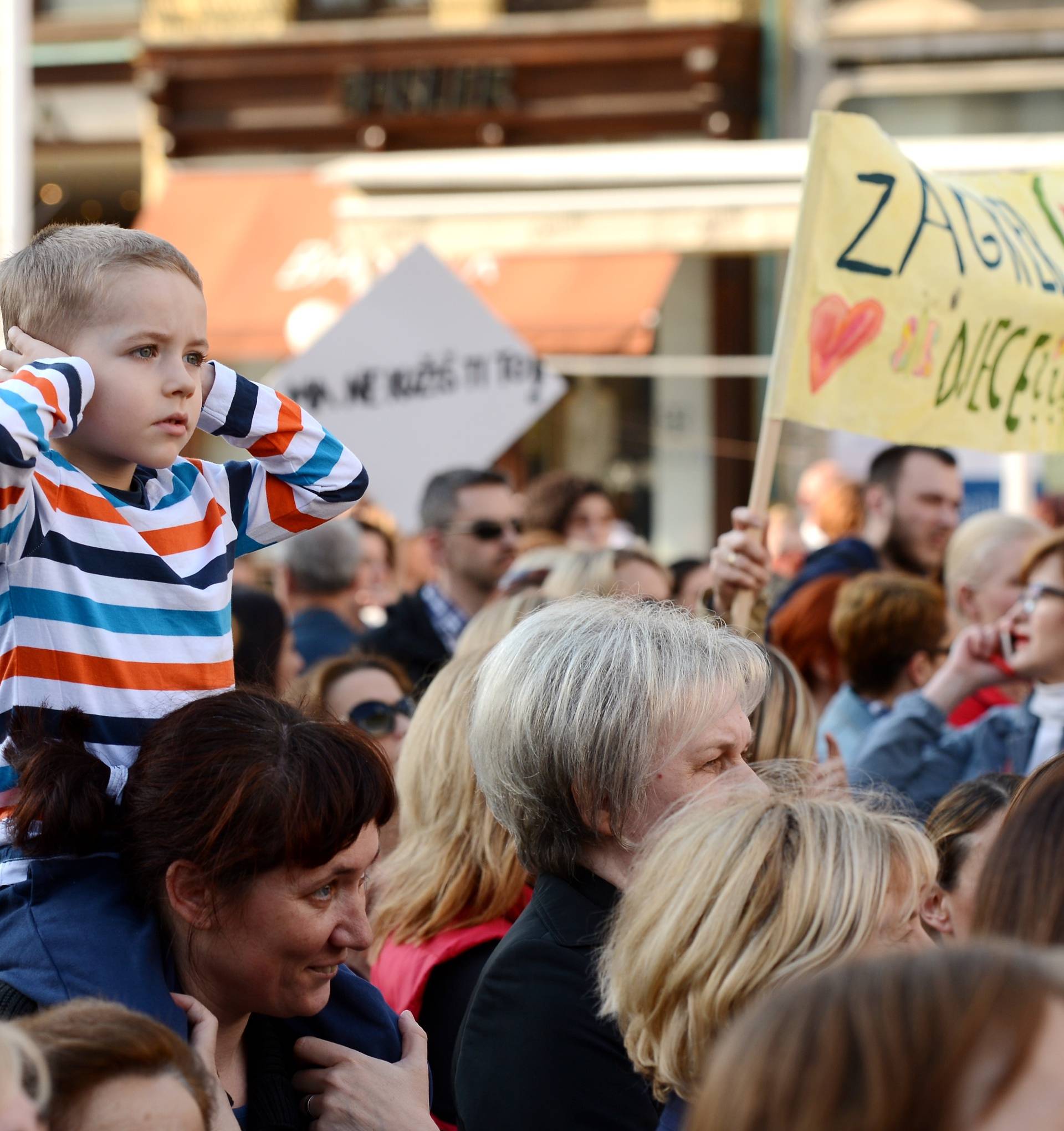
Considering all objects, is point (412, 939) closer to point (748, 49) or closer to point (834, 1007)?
point (834, 1007)

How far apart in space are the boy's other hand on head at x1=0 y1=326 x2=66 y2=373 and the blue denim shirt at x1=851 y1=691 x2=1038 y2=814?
240 centimetres

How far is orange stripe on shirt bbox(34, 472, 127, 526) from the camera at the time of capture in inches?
78.3

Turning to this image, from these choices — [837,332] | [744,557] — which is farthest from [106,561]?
[837,332]

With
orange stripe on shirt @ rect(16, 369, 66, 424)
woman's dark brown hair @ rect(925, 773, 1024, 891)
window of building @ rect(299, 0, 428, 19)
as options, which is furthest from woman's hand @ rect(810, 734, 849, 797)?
window of building @ rect(299, 0, 428, 19)

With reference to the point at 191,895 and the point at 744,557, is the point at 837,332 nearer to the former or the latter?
the point at 744,557

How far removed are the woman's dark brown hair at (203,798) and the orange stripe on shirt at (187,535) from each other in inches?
9.3

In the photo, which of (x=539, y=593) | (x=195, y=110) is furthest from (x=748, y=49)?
(x=539, y=593)

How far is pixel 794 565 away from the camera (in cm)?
820

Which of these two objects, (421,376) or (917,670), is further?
(421,376)

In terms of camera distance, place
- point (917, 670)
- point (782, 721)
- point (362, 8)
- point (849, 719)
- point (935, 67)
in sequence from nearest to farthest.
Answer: point (782, 721) < point (849, 719) < point (917, 670) < point (935, 67) < point (362, 8)

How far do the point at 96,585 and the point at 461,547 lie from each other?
3677 mm

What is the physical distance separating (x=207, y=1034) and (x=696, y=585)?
4341 mm

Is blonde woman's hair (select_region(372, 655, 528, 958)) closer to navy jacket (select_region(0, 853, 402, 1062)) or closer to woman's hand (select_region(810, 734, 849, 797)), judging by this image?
woman's hand (select_region(810, 734, 849, 797))

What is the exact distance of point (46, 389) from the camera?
1870mm
